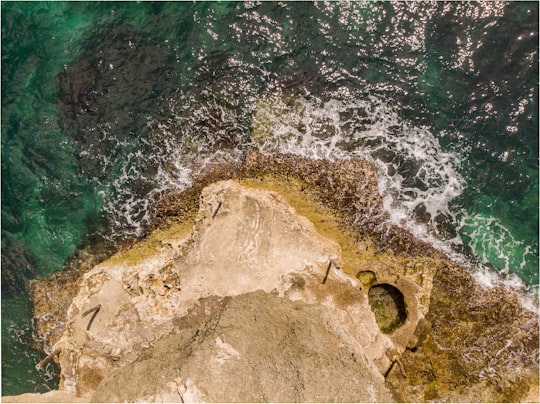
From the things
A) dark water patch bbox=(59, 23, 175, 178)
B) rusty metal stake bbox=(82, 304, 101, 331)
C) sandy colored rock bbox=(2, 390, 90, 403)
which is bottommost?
sandy colored rock bbox=(2, 390, 90, 403)

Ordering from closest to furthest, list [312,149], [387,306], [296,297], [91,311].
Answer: [296,297] → [91,311] → [387,306] → [312,149]

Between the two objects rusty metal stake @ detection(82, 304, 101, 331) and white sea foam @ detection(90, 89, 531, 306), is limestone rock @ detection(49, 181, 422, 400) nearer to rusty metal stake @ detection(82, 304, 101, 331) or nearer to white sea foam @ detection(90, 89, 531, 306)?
rusty metal stake @ detection(82, 304, 101, 331)

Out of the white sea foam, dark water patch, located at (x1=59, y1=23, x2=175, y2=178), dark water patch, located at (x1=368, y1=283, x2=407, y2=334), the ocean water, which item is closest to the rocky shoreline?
dark water patch, located at (x1=368, y1=283, x2=407, y2=334)

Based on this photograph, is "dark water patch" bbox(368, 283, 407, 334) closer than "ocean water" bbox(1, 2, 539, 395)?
Yes

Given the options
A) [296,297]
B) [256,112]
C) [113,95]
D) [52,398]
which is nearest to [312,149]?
[256,112]

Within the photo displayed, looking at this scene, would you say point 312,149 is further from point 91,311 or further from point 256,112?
point 91,311

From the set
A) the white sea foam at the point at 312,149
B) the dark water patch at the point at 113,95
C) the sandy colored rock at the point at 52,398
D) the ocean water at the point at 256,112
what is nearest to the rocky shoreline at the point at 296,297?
the sandy colored rock at the point at 52,398

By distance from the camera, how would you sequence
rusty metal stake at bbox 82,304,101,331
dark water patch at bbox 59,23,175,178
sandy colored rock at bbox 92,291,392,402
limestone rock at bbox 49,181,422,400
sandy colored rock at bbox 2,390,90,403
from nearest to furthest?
sandy colored rock at bbox 92,291,392,402, sandy colored rock at bbox 2,390,90,403, limestone rock at bbox 49,181,422,400, rusty metal stake at bbox 82,304,101,331, dark water patch at bbox 59,23,175,178
